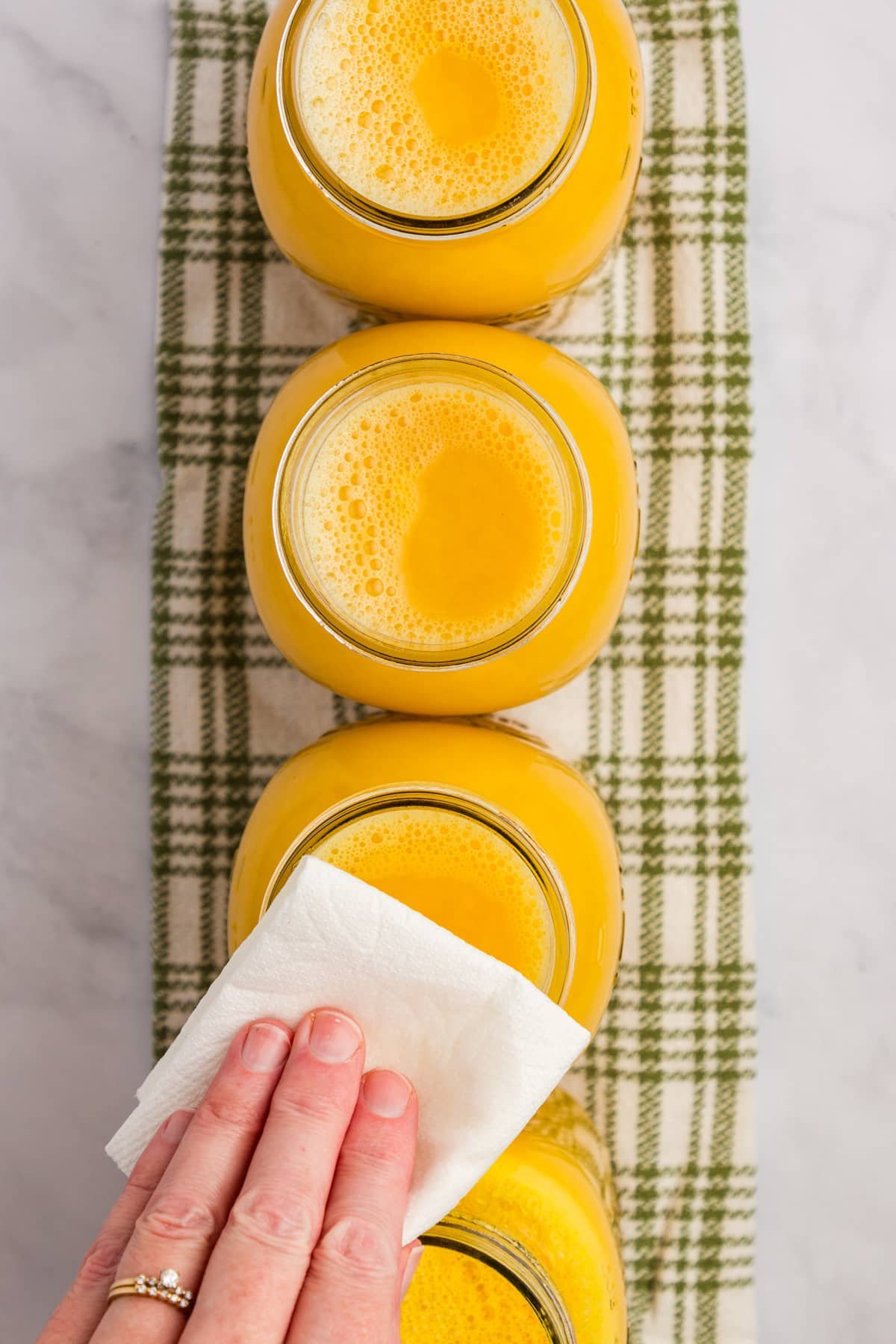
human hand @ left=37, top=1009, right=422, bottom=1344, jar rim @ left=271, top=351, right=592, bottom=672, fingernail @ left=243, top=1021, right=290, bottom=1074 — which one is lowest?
human hand @ left=37, top=1009, right=422, bottom=1344

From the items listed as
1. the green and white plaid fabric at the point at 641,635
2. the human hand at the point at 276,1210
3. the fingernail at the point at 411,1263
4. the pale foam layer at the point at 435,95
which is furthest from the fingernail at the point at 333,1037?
the pale foam layer at the point at 435,95

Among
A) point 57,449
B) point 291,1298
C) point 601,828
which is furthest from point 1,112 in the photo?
point 291,1298

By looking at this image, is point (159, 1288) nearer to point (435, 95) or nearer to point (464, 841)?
point (464, 841)

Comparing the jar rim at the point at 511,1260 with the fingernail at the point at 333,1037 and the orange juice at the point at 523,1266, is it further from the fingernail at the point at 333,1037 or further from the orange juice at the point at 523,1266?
the fingernail at the point at 333,1037

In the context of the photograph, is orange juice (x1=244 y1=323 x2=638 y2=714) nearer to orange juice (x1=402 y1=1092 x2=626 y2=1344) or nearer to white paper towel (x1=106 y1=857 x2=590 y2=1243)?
white paper towel (x1=106 y1=857 x2=590 y2=1243)

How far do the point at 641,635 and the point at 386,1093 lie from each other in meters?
0.30

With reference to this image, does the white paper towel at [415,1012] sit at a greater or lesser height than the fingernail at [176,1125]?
greater

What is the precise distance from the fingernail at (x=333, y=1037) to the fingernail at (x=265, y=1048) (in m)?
0.01

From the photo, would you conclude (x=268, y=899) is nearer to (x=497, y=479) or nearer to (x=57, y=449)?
(x=497, y=479)

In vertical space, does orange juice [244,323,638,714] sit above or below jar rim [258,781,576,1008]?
above

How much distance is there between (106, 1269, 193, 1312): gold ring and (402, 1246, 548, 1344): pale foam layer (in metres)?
0.11

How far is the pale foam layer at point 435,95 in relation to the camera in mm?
465

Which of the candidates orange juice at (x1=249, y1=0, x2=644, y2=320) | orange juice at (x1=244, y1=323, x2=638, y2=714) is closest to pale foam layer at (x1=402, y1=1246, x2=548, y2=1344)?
orange juice at (x1=244, y1=323, x2=638, y2=714)

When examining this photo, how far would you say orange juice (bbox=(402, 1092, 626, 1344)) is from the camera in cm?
45
